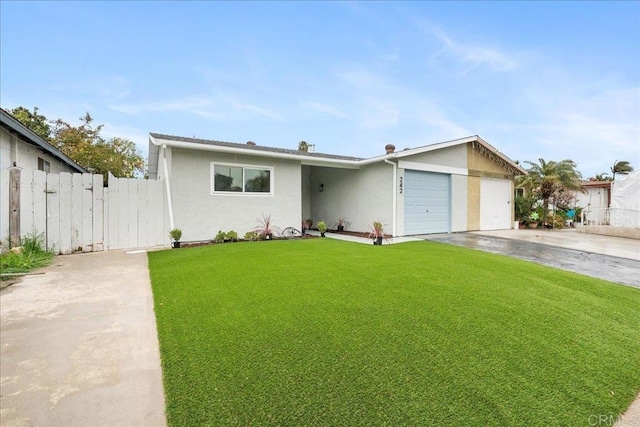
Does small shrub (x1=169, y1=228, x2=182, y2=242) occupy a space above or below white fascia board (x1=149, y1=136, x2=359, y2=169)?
below

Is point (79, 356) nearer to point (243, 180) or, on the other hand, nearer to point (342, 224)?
point (243, 180)

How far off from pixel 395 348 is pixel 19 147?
11.6 metres

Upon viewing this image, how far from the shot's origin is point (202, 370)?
2.40 meters

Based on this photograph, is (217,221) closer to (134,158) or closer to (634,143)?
(134,158)

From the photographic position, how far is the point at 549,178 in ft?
51.7

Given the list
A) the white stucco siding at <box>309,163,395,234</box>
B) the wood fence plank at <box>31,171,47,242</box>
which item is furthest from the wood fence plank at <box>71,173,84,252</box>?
the white stucco siding at <box>309,163,395,234</box>

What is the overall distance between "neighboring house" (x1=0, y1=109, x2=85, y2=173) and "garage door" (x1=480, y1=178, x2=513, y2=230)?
53.8 ft

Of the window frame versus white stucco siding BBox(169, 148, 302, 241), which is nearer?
white stucco siding BBox(169, 148, 302, 241)

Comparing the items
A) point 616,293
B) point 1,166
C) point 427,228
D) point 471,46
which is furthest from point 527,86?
point 1,166

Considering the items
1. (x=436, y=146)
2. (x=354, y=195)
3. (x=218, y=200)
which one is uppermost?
(x=436, y=146)

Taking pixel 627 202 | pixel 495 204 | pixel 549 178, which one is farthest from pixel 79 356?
pixel 627 202

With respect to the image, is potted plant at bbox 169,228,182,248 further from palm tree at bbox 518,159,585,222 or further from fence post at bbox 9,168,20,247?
palm tree at bbox 518,159,585,222

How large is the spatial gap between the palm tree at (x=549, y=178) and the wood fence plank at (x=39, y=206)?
19.4 m

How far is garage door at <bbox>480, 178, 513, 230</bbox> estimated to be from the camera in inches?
558
